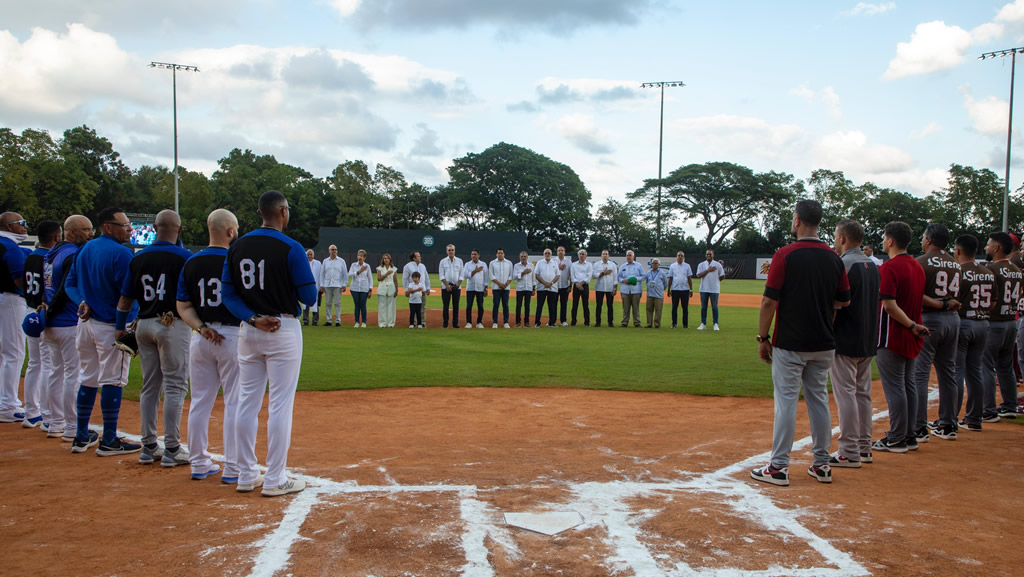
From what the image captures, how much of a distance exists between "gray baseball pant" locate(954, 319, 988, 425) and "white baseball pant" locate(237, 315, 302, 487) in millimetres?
6504

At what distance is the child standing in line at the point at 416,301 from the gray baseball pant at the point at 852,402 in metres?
11.9

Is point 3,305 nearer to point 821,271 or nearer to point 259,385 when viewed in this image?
point 259,385

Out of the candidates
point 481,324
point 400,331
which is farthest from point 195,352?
point 481,324

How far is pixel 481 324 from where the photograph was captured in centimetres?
1789

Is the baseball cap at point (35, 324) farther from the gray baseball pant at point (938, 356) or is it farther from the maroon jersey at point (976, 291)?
the maroon jersey at point (976, 291)

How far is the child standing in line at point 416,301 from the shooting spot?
16.7 m

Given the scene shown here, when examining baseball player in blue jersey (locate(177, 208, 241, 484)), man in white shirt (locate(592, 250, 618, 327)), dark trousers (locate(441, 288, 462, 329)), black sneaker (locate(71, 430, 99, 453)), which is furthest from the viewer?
man in white shirt (locate(592, 250, 618, 327))

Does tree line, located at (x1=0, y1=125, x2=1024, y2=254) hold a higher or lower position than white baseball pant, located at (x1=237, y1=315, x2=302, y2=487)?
higher

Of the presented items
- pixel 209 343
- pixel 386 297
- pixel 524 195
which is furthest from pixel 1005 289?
pixel 524 195

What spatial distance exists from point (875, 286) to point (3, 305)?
8735 millimetres

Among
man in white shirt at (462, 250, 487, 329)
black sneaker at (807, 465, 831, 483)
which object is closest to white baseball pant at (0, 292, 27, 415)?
black sneaker at (807, 465, 831, 483)

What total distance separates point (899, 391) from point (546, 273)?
1174cm

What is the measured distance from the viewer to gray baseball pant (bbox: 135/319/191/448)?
18.1 feet

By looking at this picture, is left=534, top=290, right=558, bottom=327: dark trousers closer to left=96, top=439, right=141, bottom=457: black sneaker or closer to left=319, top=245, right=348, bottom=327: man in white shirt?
left=319, top=245, right=348, bottom=327: man in white shirt
